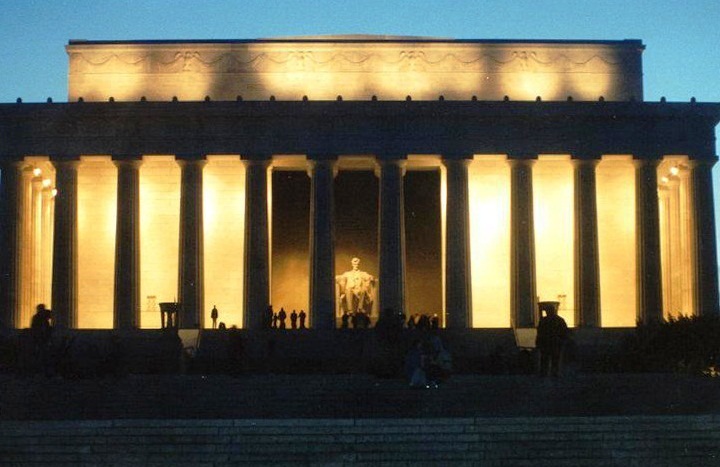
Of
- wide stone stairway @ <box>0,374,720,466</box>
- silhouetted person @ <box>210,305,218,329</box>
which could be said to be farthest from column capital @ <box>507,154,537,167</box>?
wide stone stairway @ <box>0,374,720,466</box>

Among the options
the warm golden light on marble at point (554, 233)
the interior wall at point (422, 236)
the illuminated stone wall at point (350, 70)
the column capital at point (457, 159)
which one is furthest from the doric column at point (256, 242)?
the warm golden light on marble at point (554, 233)

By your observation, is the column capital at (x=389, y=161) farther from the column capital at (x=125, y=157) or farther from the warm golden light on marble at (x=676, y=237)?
the warm golden light on marble at (x=676, y=237)

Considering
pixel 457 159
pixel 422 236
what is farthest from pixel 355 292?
pixel 457 159

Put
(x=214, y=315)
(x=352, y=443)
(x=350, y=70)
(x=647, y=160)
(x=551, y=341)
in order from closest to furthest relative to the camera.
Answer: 1. (x=352, y=443)
2. (x=551, y=341)
3. (x=214, y=315)
4. (x=647, y=160)
5. (x=350, y=70)

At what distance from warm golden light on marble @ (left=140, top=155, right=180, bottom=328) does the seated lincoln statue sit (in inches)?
280

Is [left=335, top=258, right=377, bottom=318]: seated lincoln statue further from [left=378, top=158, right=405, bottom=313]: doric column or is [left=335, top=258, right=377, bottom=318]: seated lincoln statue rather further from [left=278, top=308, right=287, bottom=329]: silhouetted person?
[left=278, top=308, right=287, bottom=329]: silhouetted person

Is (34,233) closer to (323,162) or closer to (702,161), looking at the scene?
(323,162)

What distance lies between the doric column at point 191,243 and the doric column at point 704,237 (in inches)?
802

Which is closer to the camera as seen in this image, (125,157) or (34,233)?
(125,157)

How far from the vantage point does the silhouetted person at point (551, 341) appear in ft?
115

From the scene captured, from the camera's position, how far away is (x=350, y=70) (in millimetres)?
61281

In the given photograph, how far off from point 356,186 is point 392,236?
5276mm

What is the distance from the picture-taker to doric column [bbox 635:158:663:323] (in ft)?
188

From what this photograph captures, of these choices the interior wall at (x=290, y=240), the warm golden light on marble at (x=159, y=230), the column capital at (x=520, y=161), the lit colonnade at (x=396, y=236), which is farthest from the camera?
the interior wall at (x=290, y=240)
